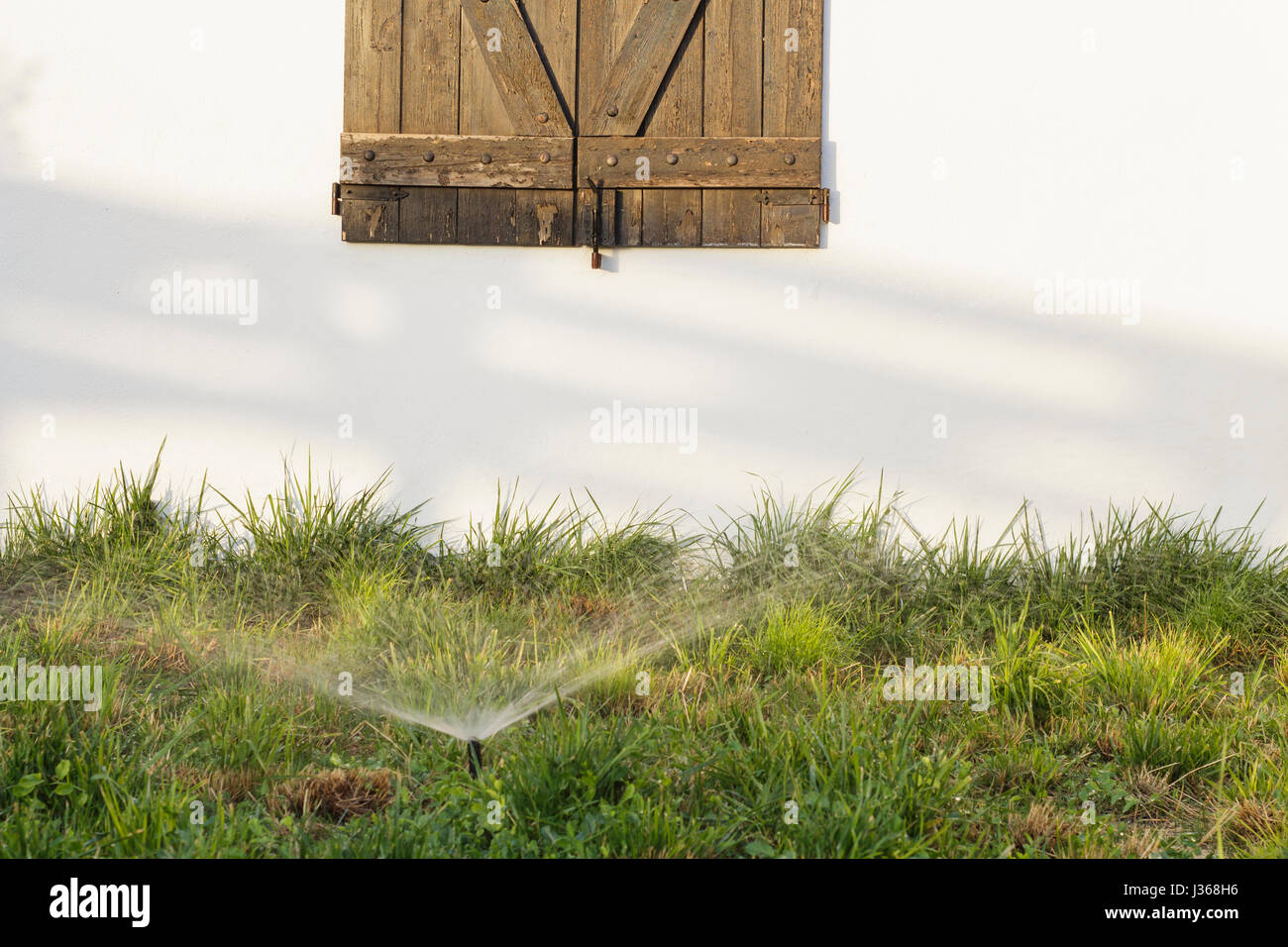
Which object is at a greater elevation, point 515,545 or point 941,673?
point 515,545

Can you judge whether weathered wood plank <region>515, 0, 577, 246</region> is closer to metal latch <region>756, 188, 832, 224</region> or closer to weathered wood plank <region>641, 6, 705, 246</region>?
weathered wood plank <region>641, 6, 705, 246</region>

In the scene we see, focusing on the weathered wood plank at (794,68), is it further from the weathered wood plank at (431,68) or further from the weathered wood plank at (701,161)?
the weathered wood plank at (431,68)

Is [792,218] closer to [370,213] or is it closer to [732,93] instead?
[732,93]

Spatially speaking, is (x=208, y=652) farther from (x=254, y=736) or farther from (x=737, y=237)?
(x=737, y=237)

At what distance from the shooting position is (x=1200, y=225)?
4.45m

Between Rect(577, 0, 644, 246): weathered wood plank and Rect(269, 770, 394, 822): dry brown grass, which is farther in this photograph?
Rect(577, 0, 644, 246): weathered wood plank

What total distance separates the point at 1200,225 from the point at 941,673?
8.67 feet

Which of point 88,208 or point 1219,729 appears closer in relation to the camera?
point 1219,729

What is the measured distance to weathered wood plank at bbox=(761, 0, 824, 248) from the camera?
14.5ft

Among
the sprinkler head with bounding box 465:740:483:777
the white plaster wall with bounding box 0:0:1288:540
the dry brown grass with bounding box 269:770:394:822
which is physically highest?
the white plaster wall with bounding box 0:0:1288:540

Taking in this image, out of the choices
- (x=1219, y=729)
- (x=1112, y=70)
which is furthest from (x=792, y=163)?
(x=1219, y=729)

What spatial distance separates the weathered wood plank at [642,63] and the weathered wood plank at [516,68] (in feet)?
0.78

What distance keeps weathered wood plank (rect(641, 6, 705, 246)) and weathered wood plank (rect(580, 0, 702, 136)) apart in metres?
0.05

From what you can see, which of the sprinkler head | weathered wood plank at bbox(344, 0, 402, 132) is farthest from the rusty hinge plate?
the sprinkler head
